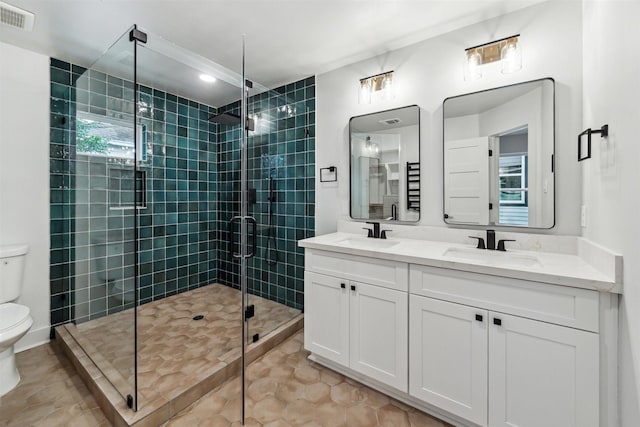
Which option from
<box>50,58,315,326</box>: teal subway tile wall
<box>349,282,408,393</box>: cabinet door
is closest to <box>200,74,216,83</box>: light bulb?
<box>50,58,315,326</box>: teal subway tile wall

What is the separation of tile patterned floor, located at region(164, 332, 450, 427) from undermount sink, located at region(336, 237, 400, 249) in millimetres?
916

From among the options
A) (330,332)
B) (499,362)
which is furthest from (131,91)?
(499,362)

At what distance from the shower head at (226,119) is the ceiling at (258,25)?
0.48 m

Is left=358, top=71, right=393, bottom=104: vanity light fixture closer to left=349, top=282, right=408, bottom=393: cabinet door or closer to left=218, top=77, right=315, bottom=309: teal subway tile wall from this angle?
left=218, top=77, right=315, bottom=309: teal subway tile wall

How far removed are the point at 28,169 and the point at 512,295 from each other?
3437 millimetres

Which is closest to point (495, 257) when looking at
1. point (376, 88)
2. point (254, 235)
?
point (376, 88)

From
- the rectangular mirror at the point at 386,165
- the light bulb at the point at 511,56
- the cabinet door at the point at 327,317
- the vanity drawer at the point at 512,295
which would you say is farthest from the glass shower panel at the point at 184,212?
the light bulb at the point at 511,56

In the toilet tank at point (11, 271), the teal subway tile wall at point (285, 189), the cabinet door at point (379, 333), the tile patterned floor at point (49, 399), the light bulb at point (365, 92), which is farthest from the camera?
the teal subway tile wall at point (285, 189)

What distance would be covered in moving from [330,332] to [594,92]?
2.01m

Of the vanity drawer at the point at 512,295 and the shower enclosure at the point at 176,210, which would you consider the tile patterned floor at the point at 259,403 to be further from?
the vanity drawer at the point at 512,295

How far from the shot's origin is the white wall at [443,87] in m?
1.58

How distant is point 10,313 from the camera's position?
1801 millimetres

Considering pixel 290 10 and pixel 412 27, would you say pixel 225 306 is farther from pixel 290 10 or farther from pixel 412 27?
pixel 412 27

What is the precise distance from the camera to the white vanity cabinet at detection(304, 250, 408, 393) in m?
1.59
